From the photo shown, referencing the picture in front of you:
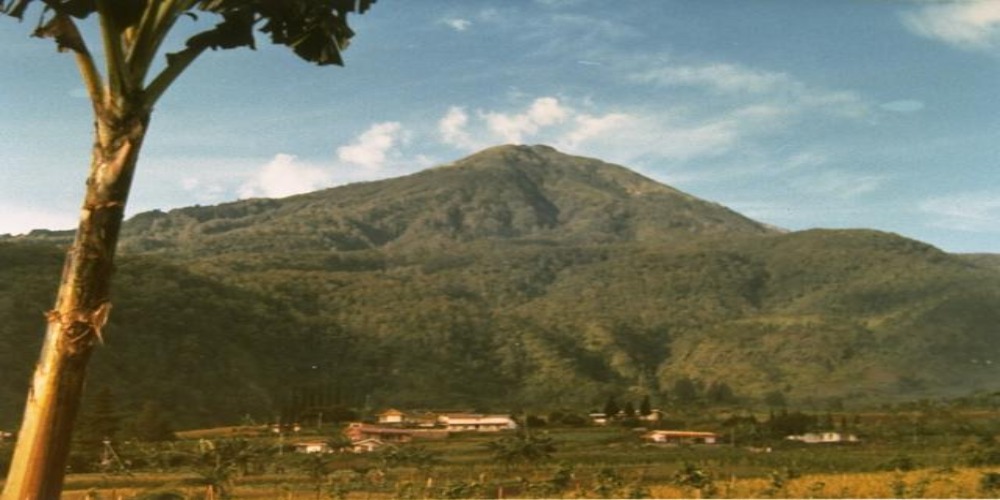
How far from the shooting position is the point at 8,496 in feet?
19.1

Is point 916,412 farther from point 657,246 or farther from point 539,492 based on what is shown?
point 657,246

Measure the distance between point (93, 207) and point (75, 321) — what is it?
0.78 m

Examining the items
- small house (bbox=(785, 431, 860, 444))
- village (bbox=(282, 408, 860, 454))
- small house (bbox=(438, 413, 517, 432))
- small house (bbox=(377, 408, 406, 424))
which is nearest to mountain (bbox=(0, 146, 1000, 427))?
small house (bbox=(377, 408, 406, 424))

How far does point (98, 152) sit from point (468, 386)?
74969 millimetres

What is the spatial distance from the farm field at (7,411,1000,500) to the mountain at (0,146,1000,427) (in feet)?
39.8

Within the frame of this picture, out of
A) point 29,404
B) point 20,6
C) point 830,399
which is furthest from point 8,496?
point 830,399

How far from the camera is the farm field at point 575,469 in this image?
2634cm

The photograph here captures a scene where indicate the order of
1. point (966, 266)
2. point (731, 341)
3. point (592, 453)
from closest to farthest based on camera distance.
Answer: point (592, 453) < point (731, 341) < point (966, 266)

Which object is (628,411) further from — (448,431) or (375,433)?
(375,433)

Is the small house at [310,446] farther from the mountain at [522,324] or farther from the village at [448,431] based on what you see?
the mountain at [522,324]

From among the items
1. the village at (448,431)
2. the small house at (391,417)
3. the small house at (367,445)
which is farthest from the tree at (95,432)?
the small house at (391,417)

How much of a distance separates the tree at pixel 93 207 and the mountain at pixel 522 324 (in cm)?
4120

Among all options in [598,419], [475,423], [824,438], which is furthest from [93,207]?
[598,419]

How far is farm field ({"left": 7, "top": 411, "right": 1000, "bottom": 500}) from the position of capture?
26344 millimetres
